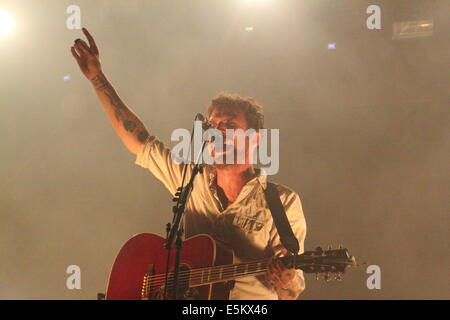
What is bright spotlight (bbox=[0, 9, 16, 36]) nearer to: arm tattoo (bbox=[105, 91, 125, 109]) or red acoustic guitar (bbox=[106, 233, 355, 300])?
arm tattoo (bbox=[105, 91, 125, 109])

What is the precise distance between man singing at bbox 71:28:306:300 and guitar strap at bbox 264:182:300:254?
23mm

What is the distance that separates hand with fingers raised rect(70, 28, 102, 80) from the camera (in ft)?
10.8

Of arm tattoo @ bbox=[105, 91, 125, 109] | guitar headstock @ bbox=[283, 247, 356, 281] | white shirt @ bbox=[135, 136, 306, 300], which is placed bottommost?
guitar headstock @ bbox=[283, 247, 356, 281]

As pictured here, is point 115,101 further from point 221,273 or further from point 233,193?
point 221,273

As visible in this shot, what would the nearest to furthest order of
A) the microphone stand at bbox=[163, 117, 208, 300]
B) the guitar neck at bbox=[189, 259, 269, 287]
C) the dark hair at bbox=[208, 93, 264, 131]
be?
1. the microphone stand at bbox=[163, 117, 208, 300]
2. the guitar neck at bbox=[189, 259, 269, 287]
3. the dark hair at bbox=[208, 93, 264, 131]

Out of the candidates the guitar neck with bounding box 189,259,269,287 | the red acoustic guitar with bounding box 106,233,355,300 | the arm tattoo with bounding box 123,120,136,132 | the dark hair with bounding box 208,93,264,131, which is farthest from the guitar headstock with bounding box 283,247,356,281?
the arm tattoo with bounding box 123,120,136,132

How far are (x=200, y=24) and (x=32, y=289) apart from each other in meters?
2.06

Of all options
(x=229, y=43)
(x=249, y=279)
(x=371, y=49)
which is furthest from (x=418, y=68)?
(x=249, y=279)

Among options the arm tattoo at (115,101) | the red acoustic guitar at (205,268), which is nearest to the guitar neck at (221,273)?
the red acoustic guitar at (205,268)

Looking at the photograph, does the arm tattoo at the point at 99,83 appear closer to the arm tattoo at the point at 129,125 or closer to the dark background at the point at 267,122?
the dark background at the point at 267,122

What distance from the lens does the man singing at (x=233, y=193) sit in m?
2.71

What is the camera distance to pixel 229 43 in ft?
10.3
